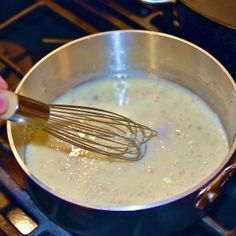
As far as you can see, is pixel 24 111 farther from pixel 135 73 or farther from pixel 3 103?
pixel 135 73

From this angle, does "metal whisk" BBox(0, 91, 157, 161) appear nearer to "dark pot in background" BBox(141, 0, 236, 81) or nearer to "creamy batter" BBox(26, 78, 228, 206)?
"creamy batter" BBox(26, 78, 228, 206)

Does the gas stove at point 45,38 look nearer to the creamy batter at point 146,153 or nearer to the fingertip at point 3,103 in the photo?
the creamy batter at point 146,153

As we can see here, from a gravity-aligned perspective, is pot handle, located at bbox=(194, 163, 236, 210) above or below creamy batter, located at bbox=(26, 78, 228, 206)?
above

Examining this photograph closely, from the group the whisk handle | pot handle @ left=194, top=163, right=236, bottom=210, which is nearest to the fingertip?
the whisk handle

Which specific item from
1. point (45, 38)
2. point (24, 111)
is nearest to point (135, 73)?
point (45, 38)

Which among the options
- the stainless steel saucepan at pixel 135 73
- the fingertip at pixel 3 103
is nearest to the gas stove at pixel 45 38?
the stainless steel saucepan at pixel 135 73

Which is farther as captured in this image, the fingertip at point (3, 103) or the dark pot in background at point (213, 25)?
the dark pot in background at point (213, 25)

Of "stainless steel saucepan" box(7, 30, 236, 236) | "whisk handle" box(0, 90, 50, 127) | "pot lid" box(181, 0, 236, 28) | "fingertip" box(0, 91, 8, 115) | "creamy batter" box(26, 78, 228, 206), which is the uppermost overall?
"pot lid" box(181, 0, 236, 28)
